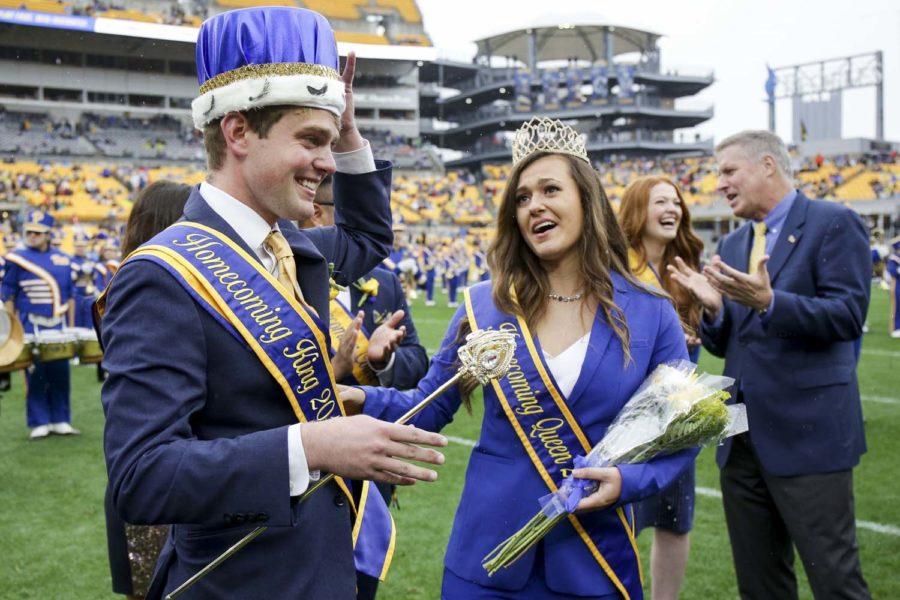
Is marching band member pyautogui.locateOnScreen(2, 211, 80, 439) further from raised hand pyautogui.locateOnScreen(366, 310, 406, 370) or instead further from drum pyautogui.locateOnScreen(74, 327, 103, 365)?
raised hand pyautogui.locateOnScreen(366, 310, 406, 370)

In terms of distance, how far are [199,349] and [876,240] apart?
27.8m

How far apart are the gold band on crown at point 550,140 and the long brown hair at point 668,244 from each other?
161 centimetres

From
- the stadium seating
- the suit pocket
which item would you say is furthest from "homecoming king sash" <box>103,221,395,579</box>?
the stadium seating

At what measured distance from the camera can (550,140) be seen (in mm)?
2557

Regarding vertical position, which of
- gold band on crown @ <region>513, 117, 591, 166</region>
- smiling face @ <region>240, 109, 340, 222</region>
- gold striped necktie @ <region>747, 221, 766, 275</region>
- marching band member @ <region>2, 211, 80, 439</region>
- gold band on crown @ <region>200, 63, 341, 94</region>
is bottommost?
marching band member @ <region>2, 211, 80, 439</region>

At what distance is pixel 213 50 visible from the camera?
171 cm

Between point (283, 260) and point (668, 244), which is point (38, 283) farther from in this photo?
point (283, 260)

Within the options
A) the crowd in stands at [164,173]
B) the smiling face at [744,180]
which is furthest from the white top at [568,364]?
the crowd in stands at [164,173]

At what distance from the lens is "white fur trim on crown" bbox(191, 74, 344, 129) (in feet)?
5.34

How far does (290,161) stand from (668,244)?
312cm

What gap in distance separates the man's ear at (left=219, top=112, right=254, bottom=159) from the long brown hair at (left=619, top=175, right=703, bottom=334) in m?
2.74

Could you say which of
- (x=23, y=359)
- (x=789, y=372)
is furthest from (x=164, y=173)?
(x=789, y=372)

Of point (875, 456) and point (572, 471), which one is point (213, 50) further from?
point (875, 456)

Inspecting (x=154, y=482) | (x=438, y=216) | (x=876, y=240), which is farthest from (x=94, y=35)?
(x=154, y=482)
